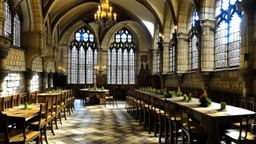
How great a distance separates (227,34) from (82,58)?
1434 cm

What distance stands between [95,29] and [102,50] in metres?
1.96

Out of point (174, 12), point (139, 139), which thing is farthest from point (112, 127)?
point (174, 12)

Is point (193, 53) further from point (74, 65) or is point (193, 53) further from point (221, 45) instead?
point (74, 65)

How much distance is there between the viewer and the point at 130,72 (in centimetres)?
2144

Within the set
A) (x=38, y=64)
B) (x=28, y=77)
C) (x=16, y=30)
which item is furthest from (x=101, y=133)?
(x=38, y=64)

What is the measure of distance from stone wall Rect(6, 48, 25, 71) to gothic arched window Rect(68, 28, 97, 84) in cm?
951

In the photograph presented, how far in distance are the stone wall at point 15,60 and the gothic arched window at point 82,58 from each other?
9511 mm

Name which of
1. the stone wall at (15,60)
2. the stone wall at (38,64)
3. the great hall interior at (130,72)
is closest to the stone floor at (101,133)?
the great hall interior at (130,72)

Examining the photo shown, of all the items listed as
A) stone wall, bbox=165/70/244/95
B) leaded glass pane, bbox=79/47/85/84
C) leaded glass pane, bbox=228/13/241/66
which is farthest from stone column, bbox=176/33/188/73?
leaded glass pane, bbox=79/47/85/84

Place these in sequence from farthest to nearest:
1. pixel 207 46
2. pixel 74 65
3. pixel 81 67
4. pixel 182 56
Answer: pixel 81 67, pixel 74 65, pixel 182 56, pixel 207 46

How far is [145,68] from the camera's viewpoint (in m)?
20.6

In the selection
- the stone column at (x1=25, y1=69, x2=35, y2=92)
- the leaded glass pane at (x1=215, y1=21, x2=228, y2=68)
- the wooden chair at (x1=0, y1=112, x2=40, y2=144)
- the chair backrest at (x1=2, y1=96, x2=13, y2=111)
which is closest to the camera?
the wooden chair at (x1=0, y1=112, x2=40, y2=144)

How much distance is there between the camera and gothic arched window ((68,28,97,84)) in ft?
68.2

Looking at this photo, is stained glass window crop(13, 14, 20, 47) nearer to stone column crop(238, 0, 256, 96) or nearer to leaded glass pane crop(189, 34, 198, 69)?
leaded glass pane crop(189, 34, 198, 69)
